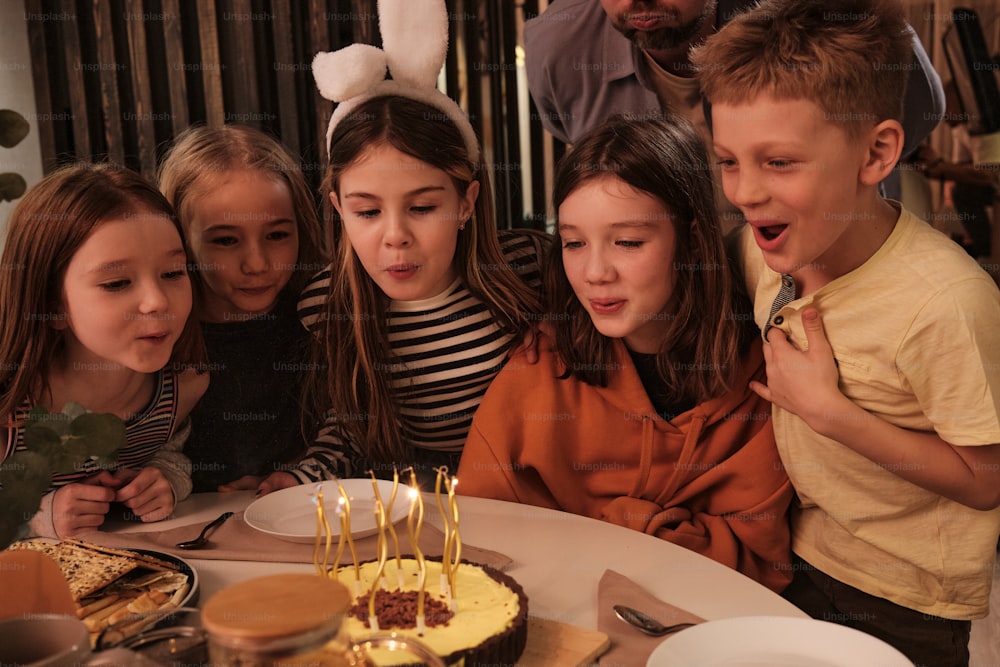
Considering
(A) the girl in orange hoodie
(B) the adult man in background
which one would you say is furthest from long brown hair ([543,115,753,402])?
(B) the adult man in background

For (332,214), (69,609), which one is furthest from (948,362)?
(332,214)

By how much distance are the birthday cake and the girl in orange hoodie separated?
518mm

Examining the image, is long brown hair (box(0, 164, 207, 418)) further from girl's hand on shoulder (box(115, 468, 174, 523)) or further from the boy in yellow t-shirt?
the boy in yellow t-shirt

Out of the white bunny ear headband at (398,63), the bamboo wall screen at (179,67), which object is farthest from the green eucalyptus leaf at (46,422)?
the bamboo wall screen at (179,67)

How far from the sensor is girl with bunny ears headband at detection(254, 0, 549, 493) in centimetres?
181

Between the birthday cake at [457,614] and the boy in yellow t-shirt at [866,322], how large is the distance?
64cm

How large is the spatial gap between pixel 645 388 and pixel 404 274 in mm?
520

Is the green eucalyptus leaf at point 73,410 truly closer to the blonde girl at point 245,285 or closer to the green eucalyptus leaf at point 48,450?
the green eucalyptus leaf at point 48,450

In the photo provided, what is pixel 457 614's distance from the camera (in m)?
1.06

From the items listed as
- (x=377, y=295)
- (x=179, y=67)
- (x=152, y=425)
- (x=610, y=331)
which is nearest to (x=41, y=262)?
(x=152, y=425)

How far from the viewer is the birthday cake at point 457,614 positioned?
969mm

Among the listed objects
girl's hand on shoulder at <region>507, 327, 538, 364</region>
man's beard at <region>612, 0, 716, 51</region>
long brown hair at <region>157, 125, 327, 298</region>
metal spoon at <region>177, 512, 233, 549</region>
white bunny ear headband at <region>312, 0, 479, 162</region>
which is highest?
man's beard at <region>612, 0, 716, 51</region>

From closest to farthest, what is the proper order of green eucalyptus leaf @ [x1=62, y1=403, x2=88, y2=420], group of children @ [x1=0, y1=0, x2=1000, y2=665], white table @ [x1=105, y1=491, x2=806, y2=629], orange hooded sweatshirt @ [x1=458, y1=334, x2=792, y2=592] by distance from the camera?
green eucalyptus leaf @ [x1=62, y1=403, x2=88, y2=420], white table @ [x1=105, y1=491, x2=806, y2=629], group of children @ [x1=0, y1=0, x2=1000, y2=665], orange hooded sweatshirt @ [x1=458, y1=334, x2=792, y2=592]

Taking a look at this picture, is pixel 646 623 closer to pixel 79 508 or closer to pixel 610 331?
pixel 610 331
